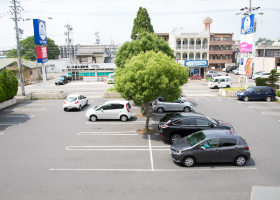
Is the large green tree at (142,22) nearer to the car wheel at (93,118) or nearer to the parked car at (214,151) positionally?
the car wheel at (93,118)

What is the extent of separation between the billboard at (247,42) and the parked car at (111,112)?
1883 cm

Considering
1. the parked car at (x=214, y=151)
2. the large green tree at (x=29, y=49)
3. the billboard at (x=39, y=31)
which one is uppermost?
the large green tree at (x=29, y=49)

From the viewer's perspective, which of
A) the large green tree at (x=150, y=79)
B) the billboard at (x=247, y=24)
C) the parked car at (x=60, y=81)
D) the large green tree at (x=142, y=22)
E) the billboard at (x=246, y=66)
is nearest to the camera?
the large green tree at (x=150, y=79)

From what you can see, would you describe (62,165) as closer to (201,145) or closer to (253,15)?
(201,145)

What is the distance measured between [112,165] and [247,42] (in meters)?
24.8

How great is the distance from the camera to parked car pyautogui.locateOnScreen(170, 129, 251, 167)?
981cm

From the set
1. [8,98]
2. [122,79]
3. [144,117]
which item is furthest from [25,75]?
[122,79]

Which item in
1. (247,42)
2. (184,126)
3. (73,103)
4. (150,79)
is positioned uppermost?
(247,42)

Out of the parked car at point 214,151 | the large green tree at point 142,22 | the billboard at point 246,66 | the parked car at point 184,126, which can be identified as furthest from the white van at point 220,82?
the parked car at point 214,151

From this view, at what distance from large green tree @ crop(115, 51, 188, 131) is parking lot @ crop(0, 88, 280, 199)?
2847mm

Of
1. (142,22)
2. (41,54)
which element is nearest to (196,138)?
(142,22)

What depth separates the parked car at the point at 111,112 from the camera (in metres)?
17.3

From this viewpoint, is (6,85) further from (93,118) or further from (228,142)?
(228,142)

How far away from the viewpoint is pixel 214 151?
32.1ft
